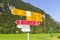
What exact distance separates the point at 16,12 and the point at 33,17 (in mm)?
478

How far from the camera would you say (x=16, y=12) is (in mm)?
5656

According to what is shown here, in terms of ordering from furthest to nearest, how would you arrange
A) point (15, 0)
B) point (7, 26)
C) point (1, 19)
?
point (15, 0) → point (1, 19) → point (7, 26)

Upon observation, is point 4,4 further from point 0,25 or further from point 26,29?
point 26,29

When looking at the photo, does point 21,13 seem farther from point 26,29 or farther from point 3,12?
point 3,12

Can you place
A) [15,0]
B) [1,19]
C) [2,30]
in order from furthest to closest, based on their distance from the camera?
[15,0], [1,19], [2,30]

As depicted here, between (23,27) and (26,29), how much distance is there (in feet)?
0.29

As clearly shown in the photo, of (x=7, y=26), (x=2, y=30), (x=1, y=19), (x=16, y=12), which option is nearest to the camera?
(x=16, y=12)

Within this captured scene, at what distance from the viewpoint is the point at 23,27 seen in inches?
232

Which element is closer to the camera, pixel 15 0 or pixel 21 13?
pixel 21 13

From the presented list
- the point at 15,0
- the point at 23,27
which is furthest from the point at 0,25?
the point at 23,27

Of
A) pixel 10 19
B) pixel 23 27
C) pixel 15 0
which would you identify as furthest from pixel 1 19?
pixel 23 27

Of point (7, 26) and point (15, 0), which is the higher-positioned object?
point (15, 0)

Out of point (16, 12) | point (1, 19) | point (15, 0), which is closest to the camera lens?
point (16, 12)

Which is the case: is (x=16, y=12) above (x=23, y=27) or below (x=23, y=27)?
above
